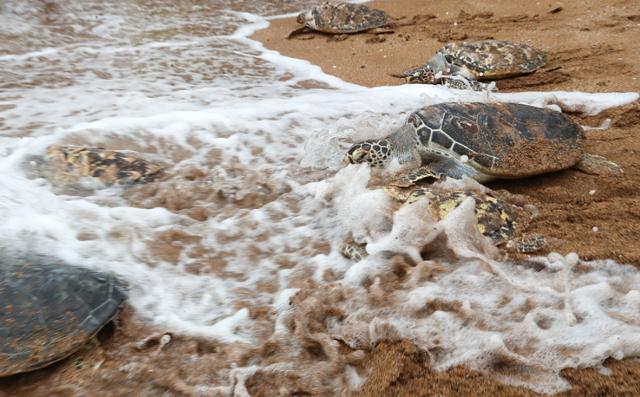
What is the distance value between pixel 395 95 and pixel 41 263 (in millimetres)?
3645

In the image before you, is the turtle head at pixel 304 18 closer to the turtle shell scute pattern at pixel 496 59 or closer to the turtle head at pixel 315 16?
the turtle head at pixel 315 16

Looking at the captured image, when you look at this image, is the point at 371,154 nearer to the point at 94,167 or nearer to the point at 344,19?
the point at 94,167

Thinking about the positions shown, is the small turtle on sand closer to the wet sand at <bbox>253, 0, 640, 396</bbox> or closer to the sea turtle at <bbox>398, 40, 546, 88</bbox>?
the wet sand at <bbox>253, 0, 640, 396</bbox>

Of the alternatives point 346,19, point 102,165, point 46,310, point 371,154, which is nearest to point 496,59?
point 371,154

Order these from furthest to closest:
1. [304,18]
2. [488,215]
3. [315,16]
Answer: [304,18]
[315,16]
[488,215]

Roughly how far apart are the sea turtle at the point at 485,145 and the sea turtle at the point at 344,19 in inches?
171

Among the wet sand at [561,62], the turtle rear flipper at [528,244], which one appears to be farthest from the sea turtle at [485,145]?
the turtle rear flipper at [528,244]

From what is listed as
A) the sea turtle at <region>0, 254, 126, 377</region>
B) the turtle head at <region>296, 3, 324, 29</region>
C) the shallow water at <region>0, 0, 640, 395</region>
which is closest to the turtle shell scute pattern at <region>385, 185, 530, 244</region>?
the shallow water at <region>0, 0, 640, 395</region>

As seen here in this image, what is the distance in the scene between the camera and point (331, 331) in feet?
6.33

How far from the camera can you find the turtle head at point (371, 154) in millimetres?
3207

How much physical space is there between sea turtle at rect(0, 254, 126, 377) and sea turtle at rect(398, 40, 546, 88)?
13.5 ft

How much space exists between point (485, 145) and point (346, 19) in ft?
16.0

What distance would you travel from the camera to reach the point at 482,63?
16.5ft

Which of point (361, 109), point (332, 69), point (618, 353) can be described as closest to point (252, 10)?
point (332, 69)
